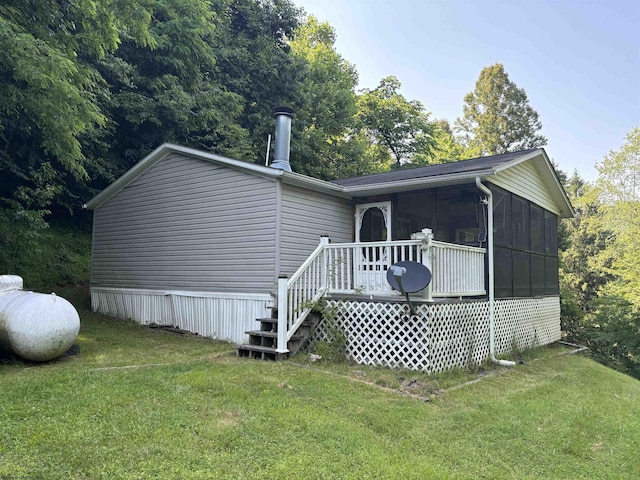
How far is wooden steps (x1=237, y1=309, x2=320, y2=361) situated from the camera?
6758 mm

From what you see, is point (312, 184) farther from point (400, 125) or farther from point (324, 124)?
point (400, 125)

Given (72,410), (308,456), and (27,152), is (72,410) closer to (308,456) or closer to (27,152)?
(308,456)

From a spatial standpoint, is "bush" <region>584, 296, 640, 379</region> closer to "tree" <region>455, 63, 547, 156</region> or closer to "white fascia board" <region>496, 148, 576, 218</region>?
"white fascia board" <region>496, 148, 576, 218</region>

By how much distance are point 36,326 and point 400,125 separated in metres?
23.4

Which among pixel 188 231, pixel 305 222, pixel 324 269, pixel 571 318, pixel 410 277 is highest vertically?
pixel 305 222

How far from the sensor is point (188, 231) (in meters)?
9.46

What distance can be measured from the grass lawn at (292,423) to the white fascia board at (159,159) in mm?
3457

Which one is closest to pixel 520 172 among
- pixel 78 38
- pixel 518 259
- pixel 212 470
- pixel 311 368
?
pixel 518 259

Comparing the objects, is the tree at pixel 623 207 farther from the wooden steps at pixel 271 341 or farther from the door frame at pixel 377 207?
the wooden steps at pixel 271 341

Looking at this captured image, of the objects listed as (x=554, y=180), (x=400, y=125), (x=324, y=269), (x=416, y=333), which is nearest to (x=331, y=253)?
(x=324, y=269)

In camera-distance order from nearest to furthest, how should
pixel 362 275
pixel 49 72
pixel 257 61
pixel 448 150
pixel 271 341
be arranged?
pixel 271 341
pixel 362 275
pixel 49 72
pixel 257 61
pixel 448 150

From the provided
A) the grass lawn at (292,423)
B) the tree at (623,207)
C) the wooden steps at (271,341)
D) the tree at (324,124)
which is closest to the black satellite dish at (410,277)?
the grass lawn at (292,423)

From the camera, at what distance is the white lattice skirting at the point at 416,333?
21.1 feet

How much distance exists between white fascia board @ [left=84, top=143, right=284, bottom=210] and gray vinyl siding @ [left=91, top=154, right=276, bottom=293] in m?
0.13
